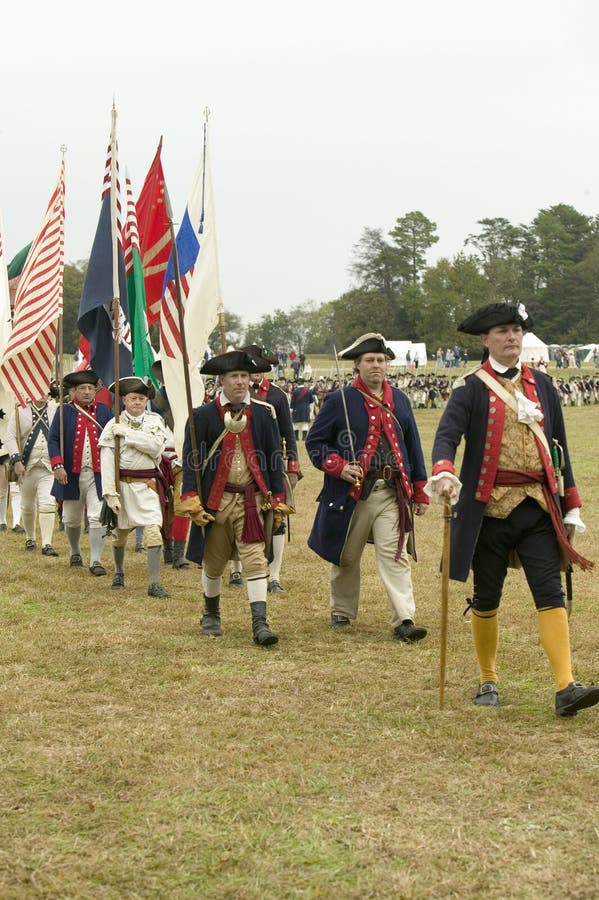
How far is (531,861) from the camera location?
165 inches

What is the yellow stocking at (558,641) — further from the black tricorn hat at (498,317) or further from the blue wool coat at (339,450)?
the blue wool coat at (339,450)

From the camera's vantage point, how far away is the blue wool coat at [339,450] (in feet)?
27.2

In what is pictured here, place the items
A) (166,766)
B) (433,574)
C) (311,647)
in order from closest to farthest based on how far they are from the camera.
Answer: (166,766) → (311,647) → (433,574)

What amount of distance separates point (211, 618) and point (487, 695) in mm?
2573

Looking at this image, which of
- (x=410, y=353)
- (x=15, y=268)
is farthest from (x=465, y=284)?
(x=15, y=268)

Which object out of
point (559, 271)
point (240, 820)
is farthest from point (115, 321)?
point (559, 271)

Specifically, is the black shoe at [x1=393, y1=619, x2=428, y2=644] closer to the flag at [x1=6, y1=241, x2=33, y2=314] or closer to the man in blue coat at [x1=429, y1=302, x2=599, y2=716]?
the man in blue coat at [x1=429, y1=302, x2=599, y2=716]

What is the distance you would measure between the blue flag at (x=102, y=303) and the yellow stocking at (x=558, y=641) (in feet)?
20.9

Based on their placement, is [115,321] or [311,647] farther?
[115,321]

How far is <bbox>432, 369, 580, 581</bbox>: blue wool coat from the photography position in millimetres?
6215

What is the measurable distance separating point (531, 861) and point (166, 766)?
181 cm

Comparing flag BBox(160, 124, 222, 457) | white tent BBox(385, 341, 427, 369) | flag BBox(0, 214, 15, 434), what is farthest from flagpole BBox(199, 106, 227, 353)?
white tent BBox(385, 341, 427, 369)

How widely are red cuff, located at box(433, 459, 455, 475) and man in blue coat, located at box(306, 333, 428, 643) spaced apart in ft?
6.42

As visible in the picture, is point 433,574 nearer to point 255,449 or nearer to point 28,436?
point 255,449
